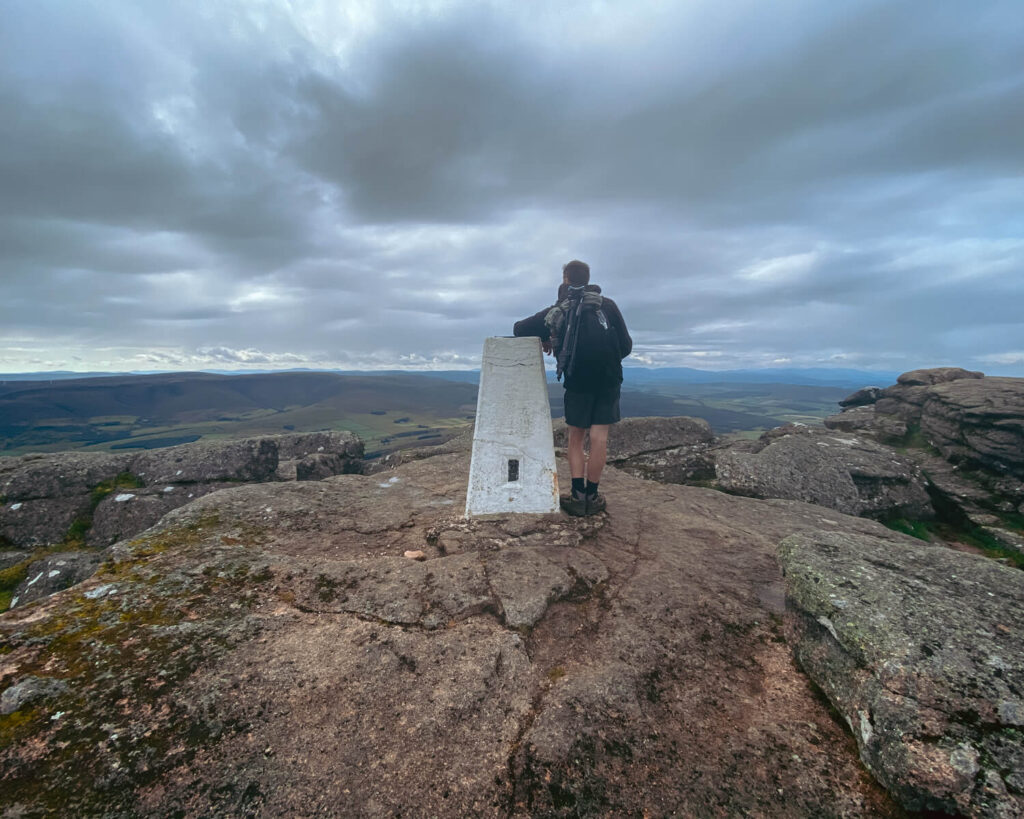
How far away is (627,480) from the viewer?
10148mm

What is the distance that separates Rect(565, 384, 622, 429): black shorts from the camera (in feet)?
→ 22.3

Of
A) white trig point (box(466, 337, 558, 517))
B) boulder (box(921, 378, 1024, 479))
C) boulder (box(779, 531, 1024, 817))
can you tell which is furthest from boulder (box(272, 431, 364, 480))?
boulder (box(921, 378, 1024, 479))

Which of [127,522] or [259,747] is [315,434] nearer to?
[127,522]

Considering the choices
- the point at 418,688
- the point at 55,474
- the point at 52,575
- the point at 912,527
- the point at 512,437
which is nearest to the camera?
the point at 418,688

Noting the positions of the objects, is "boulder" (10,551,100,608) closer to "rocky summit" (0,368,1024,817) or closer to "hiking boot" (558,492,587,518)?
"rocky summit" (0,368,1024,817)

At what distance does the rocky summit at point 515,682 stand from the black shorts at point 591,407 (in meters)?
2.00

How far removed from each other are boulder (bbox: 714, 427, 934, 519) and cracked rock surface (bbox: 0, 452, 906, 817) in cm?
444

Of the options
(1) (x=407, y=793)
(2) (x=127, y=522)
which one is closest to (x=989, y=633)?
(1) (x=407, y=793)

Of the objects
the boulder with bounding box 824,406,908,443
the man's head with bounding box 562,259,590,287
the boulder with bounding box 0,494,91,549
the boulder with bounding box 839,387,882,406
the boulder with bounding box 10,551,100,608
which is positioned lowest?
the boulder with bounding box 10,551,100,608

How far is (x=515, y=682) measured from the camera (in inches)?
146

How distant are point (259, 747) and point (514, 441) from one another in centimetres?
497

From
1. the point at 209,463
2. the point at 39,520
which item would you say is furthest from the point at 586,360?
the point at 39,520

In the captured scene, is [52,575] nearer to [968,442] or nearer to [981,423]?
[968,442]

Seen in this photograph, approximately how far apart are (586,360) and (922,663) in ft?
15.5
